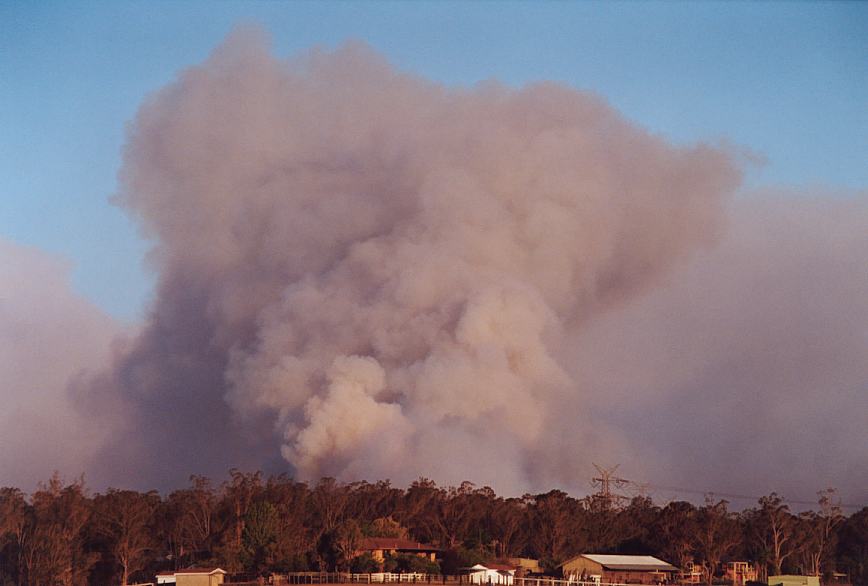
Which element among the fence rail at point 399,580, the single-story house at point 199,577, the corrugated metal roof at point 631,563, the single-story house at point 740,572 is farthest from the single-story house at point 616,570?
the single-story house at point 199,577

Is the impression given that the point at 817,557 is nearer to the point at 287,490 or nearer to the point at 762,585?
the point at 762,585

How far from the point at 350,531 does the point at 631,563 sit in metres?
24.2

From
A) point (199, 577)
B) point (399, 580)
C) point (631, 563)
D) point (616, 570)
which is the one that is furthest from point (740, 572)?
point (199, 577)

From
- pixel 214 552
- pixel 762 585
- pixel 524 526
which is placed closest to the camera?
pixel 214 552

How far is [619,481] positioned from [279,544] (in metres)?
68.6

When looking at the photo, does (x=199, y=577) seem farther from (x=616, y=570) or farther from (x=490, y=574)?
(x=616, y=570)

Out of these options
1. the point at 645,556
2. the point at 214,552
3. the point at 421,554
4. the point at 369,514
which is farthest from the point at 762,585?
the point at 214,552

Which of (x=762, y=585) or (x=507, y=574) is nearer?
(x=507, y=574)

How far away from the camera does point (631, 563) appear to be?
96.9 meters

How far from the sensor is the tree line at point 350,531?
8650cm

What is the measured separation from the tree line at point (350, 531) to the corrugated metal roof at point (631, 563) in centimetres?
413

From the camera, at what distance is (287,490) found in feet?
346

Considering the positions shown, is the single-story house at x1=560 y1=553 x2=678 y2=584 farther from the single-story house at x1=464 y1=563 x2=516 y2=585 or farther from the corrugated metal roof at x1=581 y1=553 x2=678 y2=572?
the single-story house at x1=464 y1=563 x2=516 y2=585

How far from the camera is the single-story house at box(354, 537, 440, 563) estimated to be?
89.0 m
